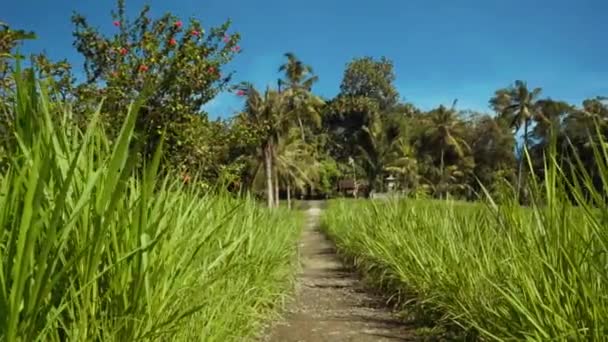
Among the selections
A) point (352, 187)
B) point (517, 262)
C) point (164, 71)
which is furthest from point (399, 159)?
point (517, 262)

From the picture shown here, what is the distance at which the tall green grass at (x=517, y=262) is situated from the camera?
8.01ft

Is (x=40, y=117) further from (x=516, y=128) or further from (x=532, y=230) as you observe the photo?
(x=516, y=128)

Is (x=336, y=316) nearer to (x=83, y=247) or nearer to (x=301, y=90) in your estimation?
(x=83, y=247)

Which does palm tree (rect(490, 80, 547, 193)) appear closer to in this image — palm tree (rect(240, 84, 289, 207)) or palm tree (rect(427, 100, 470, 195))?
palm tree (rect(427, 100, 470, 195))

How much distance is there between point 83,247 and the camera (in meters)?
1.73

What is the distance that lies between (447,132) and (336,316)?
162 feet

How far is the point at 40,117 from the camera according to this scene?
6.16ft

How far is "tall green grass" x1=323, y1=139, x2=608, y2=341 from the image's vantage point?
244 centimetres

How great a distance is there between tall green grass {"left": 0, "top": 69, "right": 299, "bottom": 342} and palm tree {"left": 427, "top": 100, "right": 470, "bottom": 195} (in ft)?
168

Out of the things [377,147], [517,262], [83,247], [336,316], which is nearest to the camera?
[83,247]

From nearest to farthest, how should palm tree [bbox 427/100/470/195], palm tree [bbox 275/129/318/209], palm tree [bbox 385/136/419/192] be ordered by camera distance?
palm tree [bbox 275/129/318/209] < palm tree [bbox 385/136/419/192] < palm tree [bbox 427/100/470/195]

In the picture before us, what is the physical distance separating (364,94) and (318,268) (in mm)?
54537

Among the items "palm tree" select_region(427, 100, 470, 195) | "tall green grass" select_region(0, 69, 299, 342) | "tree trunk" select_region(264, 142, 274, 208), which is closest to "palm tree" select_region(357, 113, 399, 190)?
"palm tree" select_region(427, 100, 470, 195)

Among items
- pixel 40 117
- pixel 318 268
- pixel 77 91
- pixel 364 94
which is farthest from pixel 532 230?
pixel 364 94
